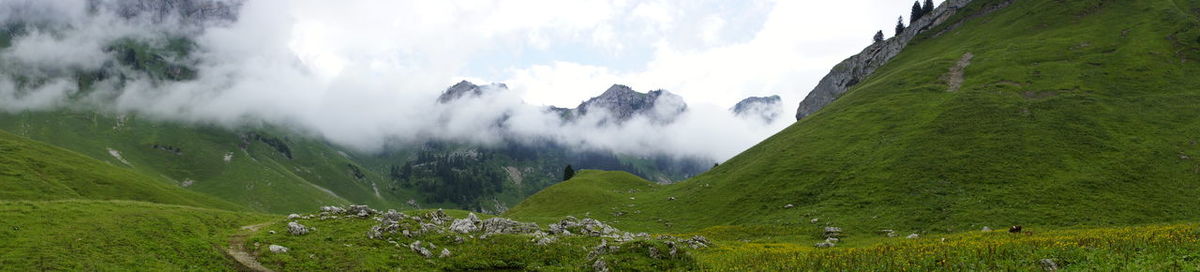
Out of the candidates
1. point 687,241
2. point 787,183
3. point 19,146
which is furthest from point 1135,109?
point 19,146

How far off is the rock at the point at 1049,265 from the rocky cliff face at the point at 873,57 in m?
147

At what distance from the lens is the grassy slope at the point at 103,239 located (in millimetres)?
25297

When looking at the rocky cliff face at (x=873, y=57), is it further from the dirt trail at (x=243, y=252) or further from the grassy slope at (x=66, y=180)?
the grassy slope at (x=66, y=180)

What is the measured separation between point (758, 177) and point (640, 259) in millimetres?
49157

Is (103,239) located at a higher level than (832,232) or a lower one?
higher

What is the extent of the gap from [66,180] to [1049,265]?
7126 inches

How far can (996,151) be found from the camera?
201 ft

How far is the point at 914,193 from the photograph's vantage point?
55.1 m

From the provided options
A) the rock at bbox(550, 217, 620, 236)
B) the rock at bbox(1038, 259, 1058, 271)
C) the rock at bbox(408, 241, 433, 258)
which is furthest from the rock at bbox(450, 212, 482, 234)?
the rock at bbox(1038, 259, 1058, 271)

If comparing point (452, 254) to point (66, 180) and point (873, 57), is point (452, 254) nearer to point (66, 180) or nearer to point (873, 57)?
point (66, 180)

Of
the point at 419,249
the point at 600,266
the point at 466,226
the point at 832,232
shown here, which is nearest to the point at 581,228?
the point at 466,226

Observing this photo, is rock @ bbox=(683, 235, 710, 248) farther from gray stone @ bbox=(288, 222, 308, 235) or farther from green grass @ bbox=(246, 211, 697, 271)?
gray stone @ bbox=(288, 222, 308, 235)

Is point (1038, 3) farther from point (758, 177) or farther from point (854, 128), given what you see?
point (758, 177)

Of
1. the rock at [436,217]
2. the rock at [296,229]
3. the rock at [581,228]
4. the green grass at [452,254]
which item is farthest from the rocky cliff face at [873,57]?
the rock at [296,229]
